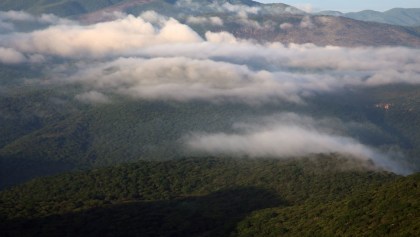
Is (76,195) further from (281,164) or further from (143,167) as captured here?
(281,164)

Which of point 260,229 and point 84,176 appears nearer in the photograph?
point 260,229

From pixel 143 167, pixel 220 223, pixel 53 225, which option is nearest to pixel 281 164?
pixel 143 167

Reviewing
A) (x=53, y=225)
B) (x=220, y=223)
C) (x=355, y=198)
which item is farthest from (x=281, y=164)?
(x=53, y=225)

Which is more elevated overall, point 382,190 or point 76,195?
point 382,190

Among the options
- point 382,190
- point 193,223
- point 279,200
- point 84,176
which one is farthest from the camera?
point 84,176

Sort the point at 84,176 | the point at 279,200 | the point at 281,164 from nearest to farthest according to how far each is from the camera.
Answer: the point at 279,200 → the point at 84,176 → the point at 281,164

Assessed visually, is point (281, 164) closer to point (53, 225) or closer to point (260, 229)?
point (260, 229)
